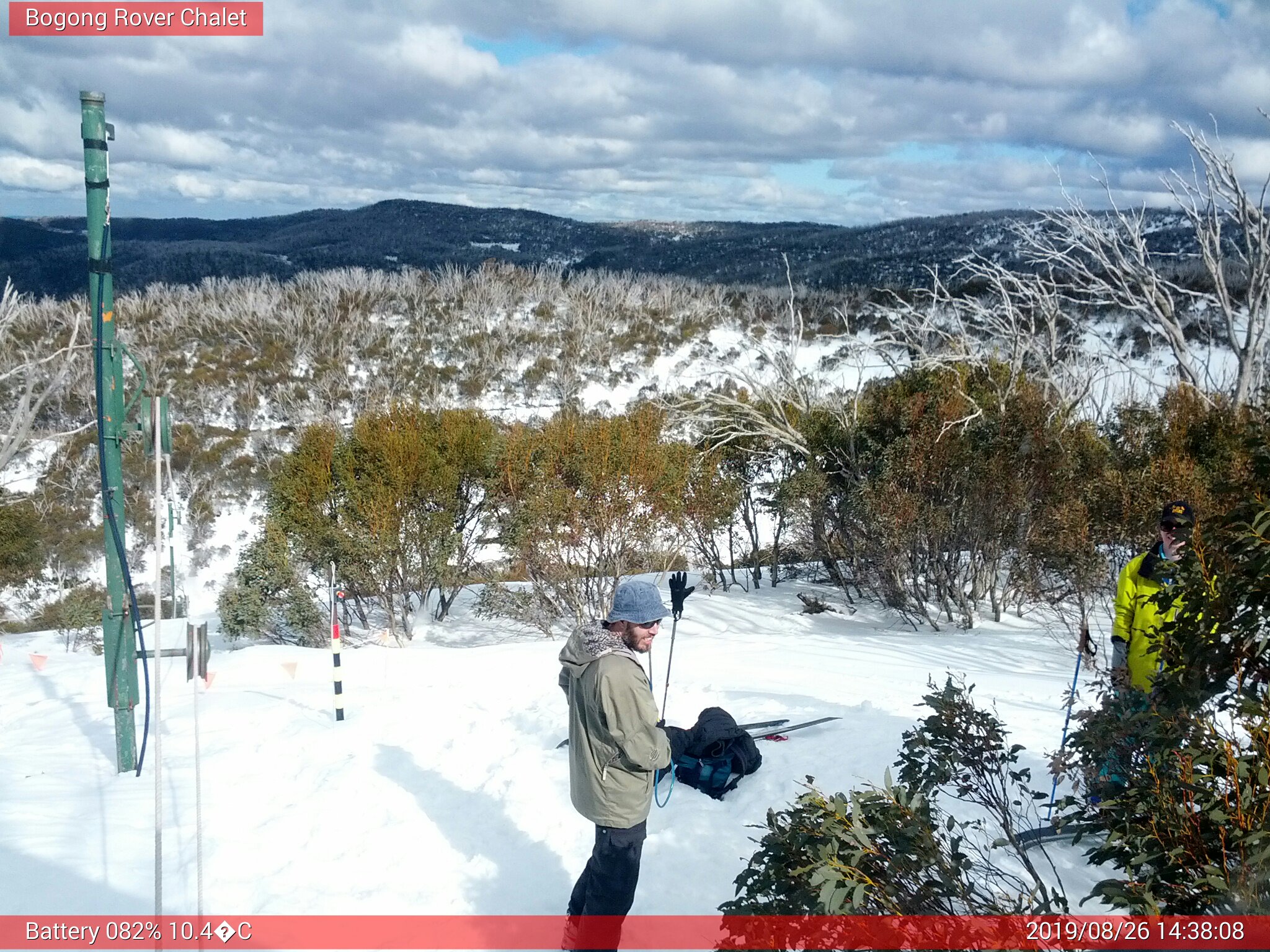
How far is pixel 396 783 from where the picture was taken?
198 inches

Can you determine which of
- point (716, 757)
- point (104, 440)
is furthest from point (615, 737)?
point (104, 440)

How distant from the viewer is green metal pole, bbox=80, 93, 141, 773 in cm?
466

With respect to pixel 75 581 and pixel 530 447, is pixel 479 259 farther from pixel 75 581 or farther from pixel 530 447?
pixel 530 447

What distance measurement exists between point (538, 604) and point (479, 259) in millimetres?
70263

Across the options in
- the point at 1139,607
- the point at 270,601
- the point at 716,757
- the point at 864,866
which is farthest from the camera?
the point at 270,601

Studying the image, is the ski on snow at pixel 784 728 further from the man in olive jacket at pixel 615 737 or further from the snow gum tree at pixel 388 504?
the snow gum tree at pixel 388 504

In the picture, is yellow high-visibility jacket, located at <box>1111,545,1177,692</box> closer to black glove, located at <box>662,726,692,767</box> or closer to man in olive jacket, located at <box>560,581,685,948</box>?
black glove, located at <box>662,726,692,767</box>

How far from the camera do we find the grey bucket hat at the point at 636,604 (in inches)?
123

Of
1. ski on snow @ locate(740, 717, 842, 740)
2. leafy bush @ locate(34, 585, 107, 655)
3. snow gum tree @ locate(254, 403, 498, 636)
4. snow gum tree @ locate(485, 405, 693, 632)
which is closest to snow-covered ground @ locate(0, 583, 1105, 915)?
Result: ski on snow @ locate(740, 717, 842, 740)

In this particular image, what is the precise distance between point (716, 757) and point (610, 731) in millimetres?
2166

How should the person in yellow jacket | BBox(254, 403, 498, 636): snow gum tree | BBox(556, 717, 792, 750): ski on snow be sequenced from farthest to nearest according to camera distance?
BBox(254, 403, 498, 636): snow gum tree → BBox(556, 717, 792, 750): ski on snow → the person in yellow jacket

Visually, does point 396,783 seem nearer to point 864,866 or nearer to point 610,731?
point 610,731

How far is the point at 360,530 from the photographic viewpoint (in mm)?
13719

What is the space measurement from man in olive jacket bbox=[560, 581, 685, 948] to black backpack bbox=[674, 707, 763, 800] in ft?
5.03
